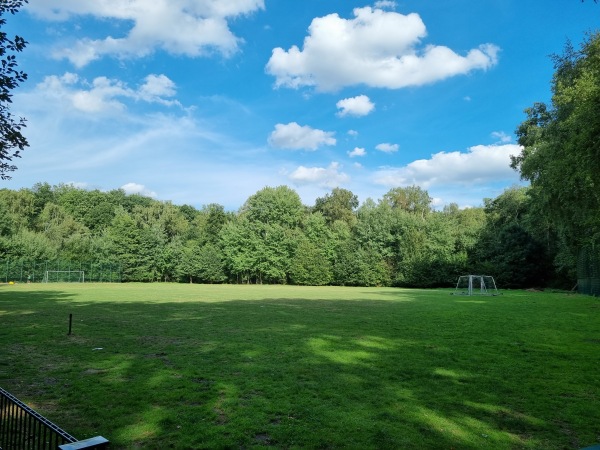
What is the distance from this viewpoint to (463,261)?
61.0 metres

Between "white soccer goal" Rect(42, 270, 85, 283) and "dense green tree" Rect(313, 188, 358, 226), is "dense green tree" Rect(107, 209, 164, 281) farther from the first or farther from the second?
"dense green tree" Rect(313, 188, 358, 226)

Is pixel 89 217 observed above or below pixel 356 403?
above

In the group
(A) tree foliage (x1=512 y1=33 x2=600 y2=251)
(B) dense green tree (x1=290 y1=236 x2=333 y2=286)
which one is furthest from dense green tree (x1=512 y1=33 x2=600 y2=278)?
(B) dense green tree (x1=290 y1=236 x2=333 y2=286)

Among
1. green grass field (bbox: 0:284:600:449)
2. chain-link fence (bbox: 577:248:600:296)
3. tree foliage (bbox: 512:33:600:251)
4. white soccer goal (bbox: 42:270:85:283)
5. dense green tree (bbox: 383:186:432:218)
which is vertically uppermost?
dense green tree (bbox: 383:186:432:218)

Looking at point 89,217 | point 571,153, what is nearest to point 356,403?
point 571,153

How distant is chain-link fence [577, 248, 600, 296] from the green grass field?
27.1m

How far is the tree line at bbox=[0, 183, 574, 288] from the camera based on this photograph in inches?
2357

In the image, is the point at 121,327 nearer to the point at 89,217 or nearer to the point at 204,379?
the point at 204,379

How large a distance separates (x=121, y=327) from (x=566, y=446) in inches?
592

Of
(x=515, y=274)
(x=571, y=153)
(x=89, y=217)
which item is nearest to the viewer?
(x=571, y=153)

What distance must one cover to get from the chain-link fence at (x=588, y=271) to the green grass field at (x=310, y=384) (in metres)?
27.1

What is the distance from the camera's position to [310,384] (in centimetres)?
887

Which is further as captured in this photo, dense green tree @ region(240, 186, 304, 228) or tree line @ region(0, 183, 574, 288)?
dense green tree @ region(240, 186, 304, 228)

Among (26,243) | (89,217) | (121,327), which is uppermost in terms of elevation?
(89,217)
